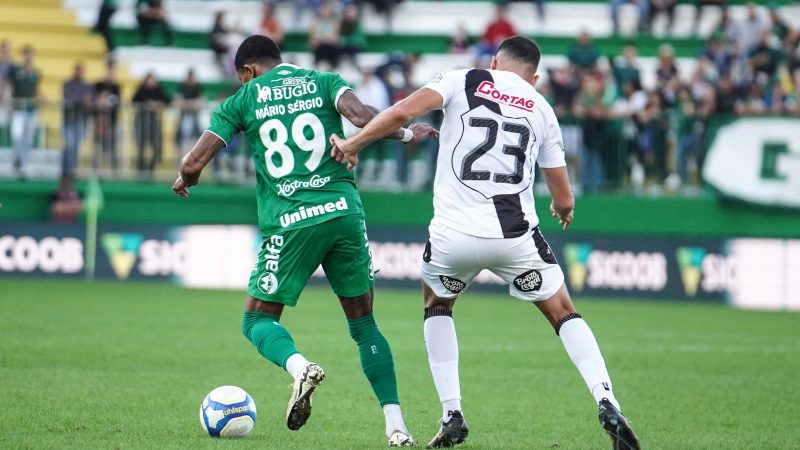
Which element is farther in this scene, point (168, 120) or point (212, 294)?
point (168, 120)

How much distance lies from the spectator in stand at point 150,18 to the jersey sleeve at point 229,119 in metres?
19.4

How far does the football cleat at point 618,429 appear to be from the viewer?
23.2 ft

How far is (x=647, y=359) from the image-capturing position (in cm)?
1311

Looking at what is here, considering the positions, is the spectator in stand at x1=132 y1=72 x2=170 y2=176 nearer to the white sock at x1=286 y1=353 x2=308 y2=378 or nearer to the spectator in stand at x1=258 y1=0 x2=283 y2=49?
the spectator in stand at x1=258 y1=0 x2=283 y2=49

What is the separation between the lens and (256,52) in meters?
7.99

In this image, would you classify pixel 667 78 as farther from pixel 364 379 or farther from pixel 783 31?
pixel 364 379

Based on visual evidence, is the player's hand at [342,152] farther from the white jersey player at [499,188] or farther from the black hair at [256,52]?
the black hair at [256,52]

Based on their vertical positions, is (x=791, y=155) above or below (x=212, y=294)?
above

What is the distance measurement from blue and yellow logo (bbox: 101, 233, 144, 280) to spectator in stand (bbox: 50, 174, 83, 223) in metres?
0.71

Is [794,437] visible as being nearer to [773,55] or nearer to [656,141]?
[656,141]

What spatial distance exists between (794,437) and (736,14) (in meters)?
19.7

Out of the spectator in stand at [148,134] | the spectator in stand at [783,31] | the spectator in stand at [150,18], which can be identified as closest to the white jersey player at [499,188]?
the spectator in stand at [148,134]

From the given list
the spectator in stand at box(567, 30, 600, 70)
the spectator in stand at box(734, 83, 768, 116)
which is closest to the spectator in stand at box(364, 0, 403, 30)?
the spectator in stand at box(567, 30, 600, 70)

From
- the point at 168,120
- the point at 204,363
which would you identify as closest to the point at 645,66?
the point at 168,120
